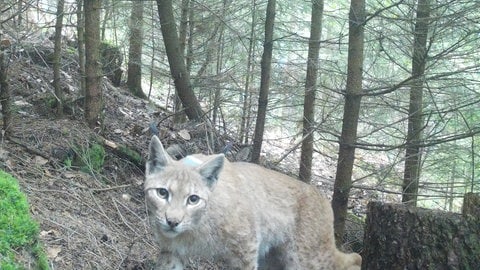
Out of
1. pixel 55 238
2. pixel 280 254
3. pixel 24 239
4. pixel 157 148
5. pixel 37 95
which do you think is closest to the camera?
pixel 24 239

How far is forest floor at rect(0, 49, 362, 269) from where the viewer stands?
558 cm

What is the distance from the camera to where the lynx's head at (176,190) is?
4.59 m

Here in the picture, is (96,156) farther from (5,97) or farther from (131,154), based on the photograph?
(5,97)

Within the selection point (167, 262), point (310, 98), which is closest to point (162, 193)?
point (167, 262)

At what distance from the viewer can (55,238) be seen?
530 centimetres

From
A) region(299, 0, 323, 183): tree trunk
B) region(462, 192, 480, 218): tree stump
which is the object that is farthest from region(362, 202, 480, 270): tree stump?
region(299, 0, 323, 183): tree trunk

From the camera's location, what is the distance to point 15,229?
Answer: 14.1ft

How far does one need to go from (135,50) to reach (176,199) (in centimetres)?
870

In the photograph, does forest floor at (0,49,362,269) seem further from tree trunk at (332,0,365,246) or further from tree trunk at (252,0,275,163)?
tree trunk at (332,0,365,246)

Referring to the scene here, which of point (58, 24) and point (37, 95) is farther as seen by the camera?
point (37, 95)

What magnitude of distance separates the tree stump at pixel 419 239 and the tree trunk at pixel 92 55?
4.44 metres

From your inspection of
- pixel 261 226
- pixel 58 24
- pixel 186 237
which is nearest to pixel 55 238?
pixel 186 237

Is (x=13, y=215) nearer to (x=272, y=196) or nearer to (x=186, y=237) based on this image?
(x=186, y=237)

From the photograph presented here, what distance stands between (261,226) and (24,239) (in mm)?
2383
